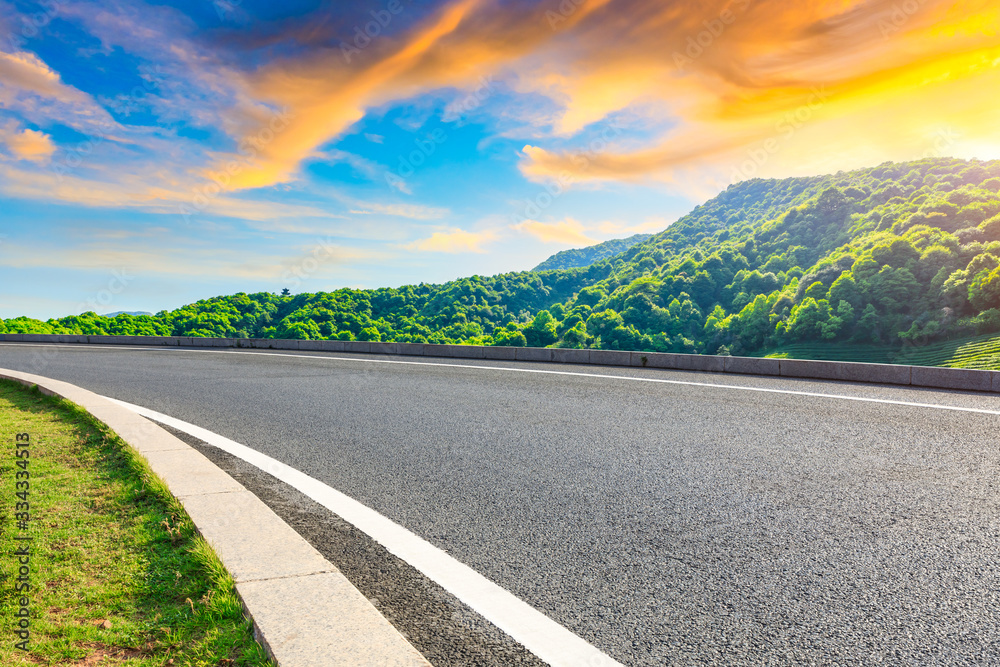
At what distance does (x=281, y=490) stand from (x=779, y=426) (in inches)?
193

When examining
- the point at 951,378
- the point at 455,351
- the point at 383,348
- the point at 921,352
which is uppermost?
the point at 383,348

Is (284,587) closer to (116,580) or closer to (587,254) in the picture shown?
(116,580)

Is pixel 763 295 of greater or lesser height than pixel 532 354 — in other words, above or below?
above

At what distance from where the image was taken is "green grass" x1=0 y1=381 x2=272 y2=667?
87.8 inches

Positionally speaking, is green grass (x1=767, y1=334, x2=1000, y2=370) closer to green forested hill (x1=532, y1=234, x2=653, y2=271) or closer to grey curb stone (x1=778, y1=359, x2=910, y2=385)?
green forested hill (x1=532, y1=234, x2=653, y2=271)

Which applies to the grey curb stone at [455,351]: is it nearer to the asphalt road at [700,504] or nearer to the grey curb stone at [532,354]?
the grey curb stone at [532,354]

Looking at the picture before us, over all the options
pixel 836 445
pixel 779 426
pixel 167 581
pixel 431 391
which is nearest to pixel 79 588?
pixel 167 581

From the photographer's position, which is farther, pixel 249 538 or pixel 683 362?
pixel 683 362

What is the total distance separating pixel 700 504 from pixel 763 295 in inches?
3865

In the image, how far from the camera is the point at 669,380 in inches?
414

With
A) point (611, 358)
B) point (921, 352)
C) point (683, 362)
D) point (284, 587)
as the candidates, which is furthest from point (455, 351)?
point (921, 352)

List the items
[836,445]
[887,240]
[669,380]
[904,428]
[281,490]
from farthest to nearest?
1. [887,240]
2. [669,380]
3. [904,428]
4. [836,445]
5. [281,490]

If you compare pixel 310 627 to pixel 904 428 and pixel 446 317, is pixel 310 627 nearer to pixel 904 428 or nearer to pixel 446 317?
pixel 904 428

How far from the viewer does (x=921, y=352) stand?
82625 mm
